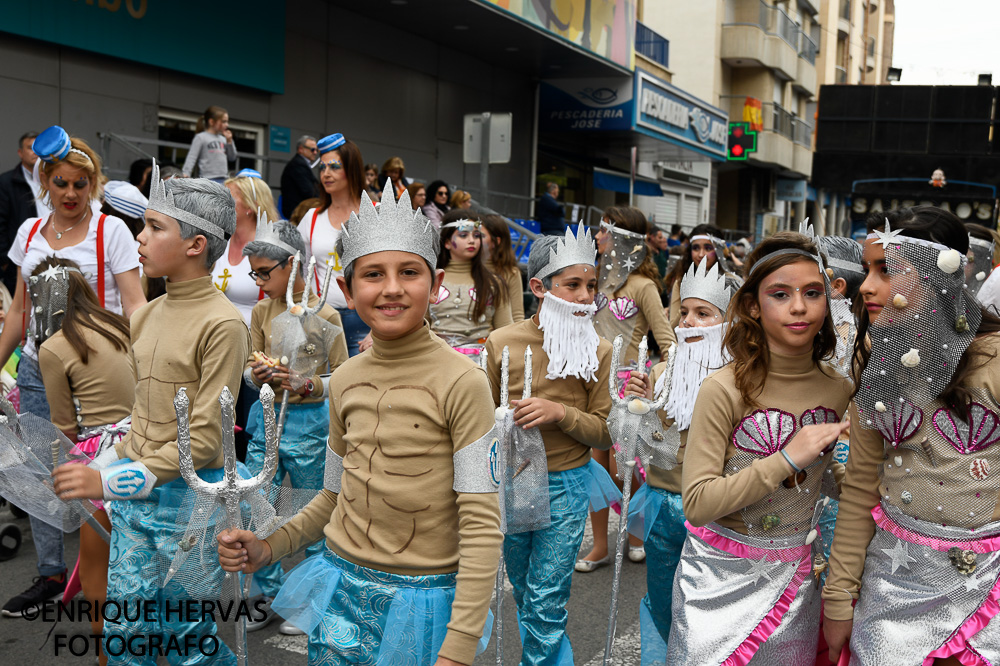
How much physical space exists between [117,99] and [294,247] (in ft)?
Answer: 24.7

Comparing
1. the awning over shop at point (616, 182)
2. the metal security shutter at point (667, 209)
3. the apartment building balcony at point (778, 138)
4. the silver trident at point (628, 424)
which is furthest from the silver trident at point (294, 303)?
the apartment building balcony at point (778, 138)

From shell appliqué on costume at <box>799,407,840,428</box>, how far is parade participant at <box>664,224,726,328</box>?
3.59 meters

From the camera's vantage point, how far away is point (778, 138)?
120 ft

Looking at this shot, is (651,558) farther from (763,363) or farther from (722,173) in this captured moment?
(722,173)

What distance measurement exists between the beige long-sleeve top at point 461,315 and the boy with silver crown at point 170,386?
276 cm

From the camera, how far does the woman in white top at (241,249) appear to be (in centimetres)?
521

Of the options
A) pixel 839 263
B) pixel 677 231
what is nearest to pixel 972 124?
pixel 677 231

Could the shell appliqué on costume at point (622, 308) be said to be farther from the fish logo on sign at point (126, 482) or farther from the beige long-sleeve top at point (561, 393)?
the fish logo on sign at point (126, 482)

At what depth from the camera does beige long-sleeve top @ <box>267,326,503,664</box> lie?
2.48m

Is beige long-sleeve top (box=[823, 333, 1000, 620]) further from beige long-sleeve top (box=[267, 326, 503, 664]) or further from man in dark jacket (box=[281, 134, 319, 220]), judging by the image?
man in dark jacket (box=[281, 134, 319, 220])

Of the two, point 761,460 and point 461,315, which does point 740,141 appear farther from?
point 761,460

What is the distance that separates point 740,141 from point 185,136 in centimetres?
1755

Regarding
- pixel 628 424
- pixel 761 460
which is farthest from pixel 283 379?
pixel 761 460

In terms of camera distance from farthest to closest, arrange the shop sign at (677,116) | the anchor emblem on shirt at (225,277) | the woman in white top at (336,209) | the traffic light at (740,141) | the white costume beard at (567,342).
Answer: the traffic light at (740,141), the shop sign at (677,116), the woman in white top at (336,209), the anchor emblem on shirt at (225,277), the white costume beard at (567,342)
